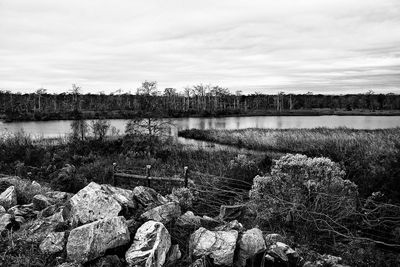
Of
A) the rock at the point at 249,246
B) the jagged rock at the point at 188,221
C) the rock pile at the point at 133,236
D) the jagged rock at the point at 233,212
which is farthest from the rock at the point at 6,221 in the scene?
the jagged rock at the point at 233,212

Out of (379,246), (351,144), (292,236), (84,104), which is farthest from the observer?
(84,104)

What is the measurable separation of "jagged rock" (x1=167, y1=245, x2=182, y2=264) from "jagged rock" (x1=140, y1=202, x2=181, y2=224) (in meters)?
0.57

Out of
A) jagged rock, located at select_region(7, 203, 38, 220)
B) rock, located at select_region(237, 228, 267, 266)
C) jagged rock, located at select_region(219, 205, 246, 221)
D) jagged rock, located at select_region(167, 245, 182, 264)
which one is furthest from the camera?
jagged rock, located at select_region(219, 205, 246, 221)

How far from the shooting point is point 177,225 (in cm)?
600

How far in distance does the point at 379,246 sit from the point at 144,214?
15.7 ft

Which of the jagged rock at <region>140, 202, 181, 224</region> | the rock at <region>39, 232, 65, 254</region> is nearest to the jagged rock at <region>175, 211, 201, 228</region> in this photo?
the jagged rock at <region>140, 202, 181, 224</region>

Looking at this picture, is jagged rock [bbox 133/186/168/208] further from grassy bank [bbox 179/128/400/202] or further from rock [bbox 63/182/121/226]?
grassy bank [bbox 179/128/400/202]

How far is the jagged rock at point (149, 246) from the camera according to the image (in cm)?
494

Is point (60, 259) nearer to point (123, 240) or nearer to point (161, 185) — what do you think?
point (123, 240)

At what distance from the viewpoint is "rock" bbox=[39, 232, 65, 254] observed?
5.29 metres

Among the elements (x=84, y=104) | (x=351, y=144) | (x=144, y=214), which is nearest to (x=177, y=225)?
(x=144, y=214)

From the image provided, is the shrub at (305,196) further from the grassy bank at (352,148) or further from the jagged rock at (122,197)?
the jagged rock at (122,197)

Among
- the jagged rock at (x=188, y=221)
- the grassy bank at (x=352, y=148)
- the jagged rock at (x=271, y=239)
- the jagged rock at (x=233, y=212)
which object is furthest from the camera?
the grassy bank at (x=352, y=148)

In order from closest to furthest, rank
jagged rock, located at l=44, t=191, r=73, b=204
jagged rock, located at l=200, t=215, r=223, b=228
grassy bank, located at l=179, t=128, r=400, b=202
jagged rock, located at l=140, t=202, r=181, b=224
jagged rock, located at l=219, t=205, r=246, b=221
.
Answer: jagged rock, located at l=140, t=202, r=181, b=224, jagged rock, located at l=200, t=215, r=223, b=228, jagged rock, located at l=44, t=191, r=73, b=204, jagged rock, located at l=219, t=205, r=246, b=221, grassy bank, located at l=179, t=128, r=400, b=202
